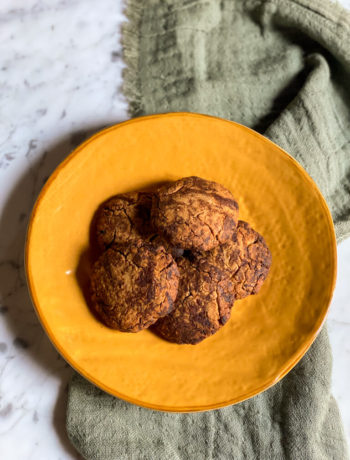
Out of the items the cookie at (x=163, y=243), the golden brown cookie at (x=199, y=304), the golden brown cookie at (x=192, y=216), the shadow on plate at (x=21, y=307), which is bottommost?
the shadow on plate at (x=21, y=307)

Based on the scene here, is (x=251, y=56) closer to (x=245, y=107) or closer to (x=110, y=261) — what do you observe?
(x=245, y=107)

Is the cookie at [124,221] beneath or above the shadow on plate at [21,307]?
above

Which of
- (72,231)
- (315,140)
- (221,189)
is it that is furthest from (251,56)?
(72,231)

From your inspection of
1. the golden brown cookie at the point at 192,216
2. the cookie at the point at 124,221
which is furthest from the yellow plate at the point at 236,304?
the golden brown cookie at the point at 192,216

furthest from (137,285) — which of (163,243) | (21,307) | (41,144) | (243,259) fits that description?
(41,144)

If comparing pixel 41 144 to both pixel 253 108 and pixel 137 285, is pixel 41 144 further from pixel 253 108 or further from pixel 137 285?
pixel 253 108

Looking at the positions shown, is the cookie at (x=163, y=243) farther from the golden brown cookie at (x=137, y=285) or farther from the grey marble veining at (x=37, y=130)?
the grey marble veining at (x=37, y=130)

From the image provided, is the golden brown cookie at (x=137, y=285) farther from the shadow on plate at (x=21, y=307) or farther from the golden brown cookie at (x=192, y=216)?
the shadow on plate at (x=21, y=307)

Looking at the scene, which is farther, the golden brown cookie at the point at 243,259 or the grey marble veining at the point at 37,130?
the grey marble veining at the point at 37,130
